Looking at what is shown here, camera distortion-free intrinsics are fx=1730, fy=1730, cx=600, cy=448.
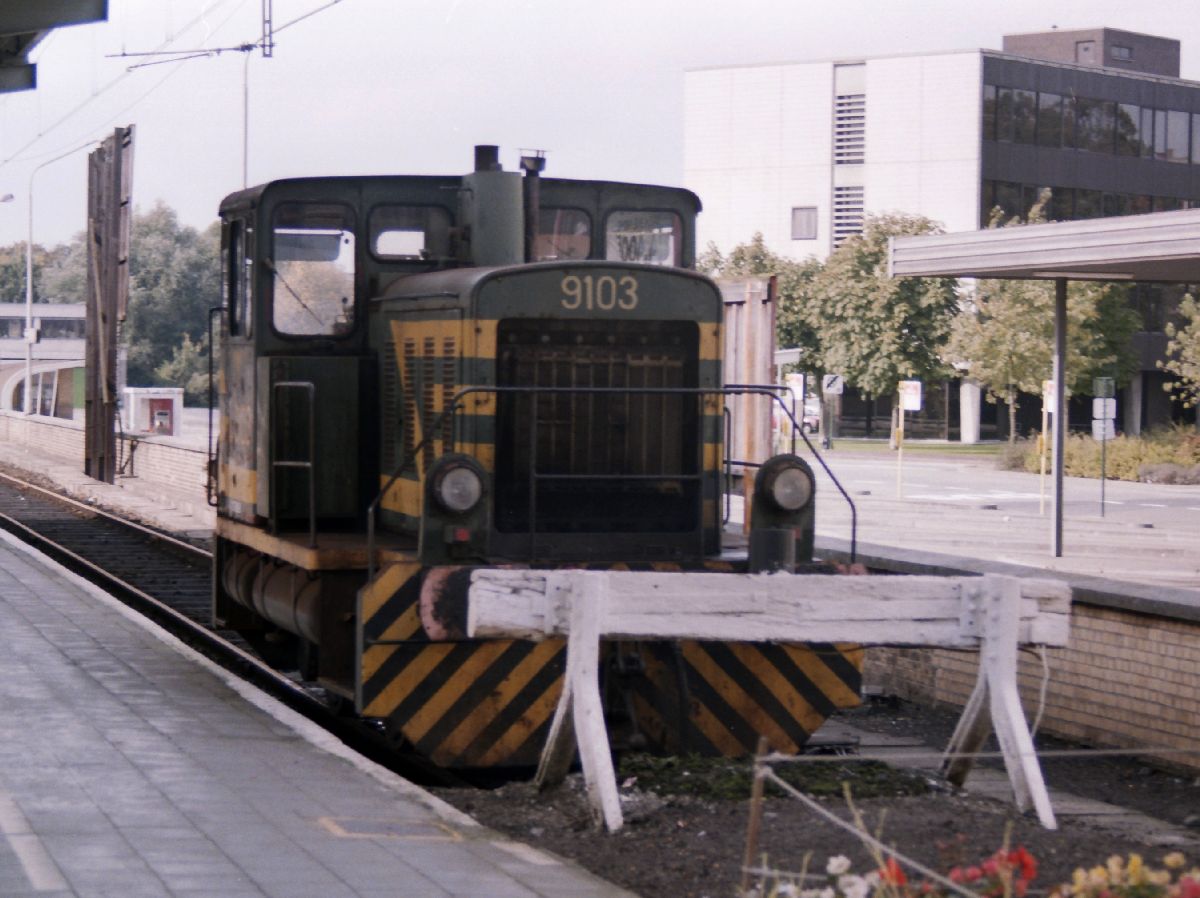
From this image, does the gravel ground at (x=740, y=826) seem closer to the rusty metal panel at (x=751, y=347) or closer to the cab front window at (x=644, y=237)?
the cab front window at (x=644, y=237)

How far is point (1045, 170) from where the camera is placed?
6512 cm

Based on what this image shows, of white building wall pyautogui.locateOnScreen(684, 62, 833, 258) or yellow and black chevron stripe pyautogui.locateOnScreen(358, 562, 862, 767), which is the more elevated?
white building wall pyautogui.locateOnScreen(684, 62, 833, 258)

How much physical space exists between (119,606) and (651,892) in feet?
28.9

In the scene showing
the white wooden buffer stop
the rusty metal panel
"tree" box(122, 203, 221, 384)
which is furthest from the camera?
"tree" box(122, 203, 221, 384)

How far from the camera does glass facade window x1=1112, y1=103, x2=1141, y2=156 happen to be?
66938mm

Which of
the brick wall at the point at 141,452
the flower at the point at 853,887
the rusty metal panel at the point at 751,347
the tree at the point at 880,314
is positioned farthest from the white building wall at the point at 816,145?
the flower at the point at 853,887

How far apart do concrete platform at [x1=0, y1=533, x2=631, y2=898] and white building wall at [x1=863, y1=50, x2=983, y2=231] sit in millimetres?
55827

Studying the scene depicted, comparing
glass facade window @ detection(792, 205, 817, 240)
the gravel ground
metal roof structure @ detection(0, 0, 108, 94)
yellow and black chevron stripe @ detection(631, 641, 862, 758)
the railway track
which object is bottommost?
the railway track

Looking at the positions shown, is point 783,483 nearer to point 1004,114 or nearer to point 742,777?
point 742,777

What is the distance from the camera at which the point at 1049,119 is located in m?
64.9

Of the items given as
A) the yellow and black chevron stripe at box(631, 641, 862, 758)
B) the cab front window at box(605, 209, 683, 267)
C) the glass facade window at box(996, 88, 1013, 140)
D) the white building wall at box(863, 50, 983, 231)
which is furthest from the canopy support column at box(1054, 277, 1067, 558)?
the glass facade window at box(996, 88, 1013, 140)

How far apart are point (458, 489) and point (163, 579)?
35.0 ft

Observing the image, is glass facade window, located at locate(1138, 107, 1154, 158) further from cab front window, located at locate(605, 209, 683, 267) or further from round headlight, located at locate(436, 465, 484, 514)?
round headlight, located at locate(436, 465, 484, 514)

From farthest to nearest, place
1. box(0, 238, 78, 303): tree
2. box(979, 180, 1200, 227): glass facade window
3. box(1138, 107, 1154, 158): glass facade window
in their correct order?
box(0, 238, 78, 303): tree → box(1138, 107, 1154, 158): glass facade window → box(979, 180, 1200, 227): glass facade window
